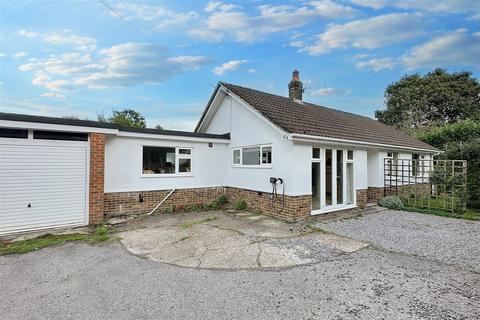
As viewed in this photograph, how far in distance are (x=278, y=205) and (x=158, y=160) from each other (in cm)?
486

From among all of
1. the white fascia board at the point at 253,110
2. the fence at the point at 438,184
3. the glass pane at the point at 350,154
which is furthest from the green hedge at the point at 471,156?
the white fascia board at the point at 253,110

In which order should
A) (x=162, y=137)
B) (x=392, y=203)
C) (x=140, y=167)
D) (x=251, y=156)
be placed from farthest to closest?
(x=392, y=203) → (x=251, y=156) → (x=162, y=137) → (x=140, y=167)

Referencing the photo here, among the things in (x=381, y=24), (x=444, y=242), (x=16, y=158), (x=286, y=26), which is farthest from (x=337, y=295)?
(x=381, y=24)

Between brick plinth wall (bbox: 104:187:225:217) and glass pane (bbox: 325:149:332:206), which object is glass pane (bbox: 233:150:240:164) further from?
glass pane (bbox: 325:149:332:206)

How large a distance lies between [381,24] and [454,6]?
252 cm

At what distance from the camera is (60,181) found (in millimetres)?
7242

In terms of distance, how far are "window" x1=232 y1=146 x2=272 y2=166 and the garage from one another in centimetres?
551

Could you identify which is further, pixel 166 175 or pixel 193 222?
pixel 166 175

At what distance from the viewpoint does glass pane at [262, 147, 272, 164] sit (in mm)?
8883

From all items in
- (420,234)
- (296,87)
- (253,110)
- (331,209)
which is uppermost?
(296,87)

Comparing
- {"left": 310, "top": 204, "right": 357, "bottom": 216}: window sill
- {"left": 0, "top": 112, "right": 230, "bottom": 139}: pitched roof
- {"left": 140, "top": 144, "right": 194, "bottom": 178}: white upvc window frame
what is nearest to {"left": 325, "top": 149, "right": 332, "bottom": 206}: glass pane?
{"left": 310, "top": 204, "right": 357, "bottom": 216}: window sill

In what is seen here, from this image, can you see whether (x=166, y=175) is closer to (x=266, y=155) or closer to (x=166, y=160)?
(x=166, y=160)

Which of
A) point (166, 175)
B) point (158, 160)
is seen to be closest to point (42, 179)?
point (158, 160)

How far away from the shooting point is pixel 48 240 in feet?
20.2
